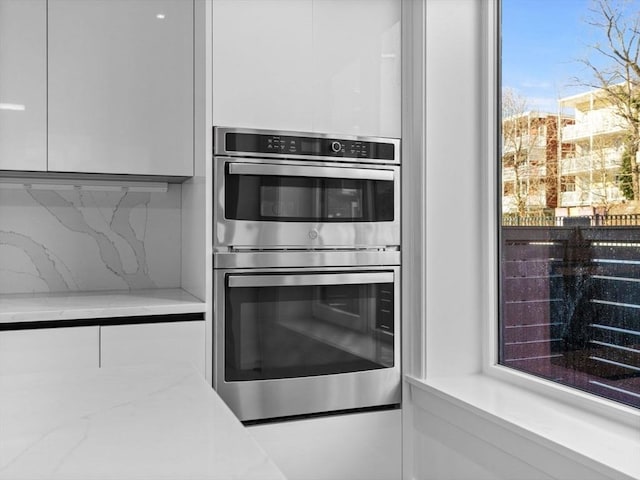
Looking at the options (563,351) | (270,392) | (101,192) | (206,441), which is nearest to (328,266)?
(270,392)

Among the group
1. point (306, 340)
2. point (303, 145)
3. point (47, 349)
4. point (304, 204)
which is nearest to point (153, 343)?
point (47, 349)

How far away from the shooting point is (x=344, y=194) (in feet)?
7.97

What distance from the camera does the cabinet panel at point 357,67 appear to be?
7.85 ft

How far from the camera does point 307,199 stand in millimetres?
2363

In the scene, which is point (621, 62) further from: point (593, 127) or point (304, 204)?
point (304, 204)

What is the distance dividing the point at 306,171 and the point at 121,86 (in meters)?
0.82

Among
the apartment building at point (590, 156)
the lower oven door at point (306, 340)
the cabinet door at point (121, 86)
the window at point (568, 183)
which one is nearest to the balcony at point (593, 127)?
the apartment building at point (590, 156)

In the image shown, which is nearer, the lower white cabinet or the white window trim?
the lower white cabinet

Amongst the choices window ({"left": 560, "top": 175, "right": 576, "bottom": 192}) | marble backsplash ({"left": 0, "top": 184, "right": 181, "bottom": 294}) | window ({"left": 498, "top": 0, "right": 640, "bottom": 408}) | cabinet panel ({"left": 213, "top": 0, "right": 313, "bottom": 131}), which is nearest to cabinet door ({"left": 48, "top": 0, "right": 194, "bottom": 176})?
cabinet panel ({"left": 213, "top": 0, "right": 313, "bottom": 131})

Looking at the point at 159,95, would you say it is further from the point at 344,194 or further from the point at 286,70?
the point at 344,194

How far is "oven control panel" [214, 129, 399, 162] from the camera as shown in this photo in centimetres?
223

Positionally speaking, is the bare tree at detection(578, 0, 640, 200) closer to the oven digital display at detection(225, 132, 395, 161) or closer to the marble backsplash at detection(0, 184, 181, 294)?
the oven digital display at detection(225, 132, 395, 161)

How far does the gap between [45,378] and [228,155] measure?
4.30 ft

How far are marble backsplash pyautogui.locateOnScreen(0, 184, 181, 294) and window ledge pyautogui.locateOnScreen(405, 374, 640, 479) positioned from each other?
1.32 m
